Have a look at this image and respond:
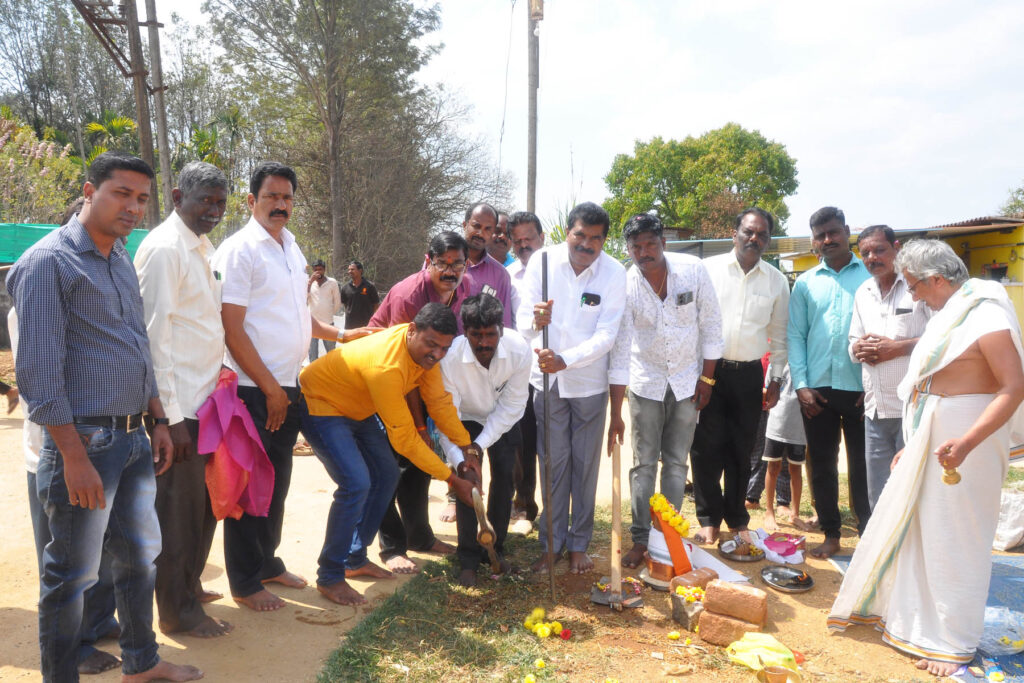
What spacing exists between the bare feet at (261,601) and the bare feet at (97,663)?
2.28 feet

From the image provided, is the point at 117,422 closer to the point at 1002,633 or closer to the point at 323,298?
the point at 1002,633

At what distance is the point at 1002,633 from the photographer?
11.8 feet

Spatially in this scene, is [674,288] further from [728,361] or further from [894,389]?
[894,389]

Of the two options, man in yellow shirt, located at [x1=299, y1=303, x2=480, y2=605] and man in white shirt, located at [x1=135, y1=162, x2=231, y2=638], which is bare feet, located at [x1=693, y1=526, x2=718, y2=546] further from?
man in white shirt, located at [x1=135, y1=162, x2=231, y2=638]

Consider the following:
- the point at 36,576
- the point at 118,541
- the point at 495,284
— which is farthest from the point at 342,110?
the point at 118,541

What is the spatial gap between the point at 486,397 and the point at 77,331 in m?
2.17

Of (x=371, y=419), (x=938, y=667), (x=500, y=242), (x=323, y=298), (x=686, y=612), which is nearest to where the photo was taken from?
(x=938, y=667)

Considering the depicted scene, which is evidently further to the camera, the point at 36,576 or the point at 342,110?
the point at 342,110

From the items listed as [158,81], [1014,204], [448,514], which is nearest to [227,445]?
[448,514]

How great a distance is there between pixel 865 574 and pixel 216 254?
12.2 ft

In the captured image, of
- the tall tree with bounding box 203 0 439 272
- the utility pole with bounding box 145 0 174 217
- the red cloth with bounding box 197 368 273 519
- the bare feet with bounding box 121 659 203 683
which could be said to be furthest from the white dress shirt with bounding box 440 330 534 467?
the tall tree with bounding box 203 0 439 272

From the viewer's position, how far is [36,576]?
4023 mm

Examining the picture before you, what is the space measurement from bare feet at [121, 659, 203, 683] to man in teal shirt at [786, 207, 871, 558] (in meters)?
3.85

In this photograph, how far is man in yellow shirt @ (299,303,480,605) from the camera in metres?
3.62
